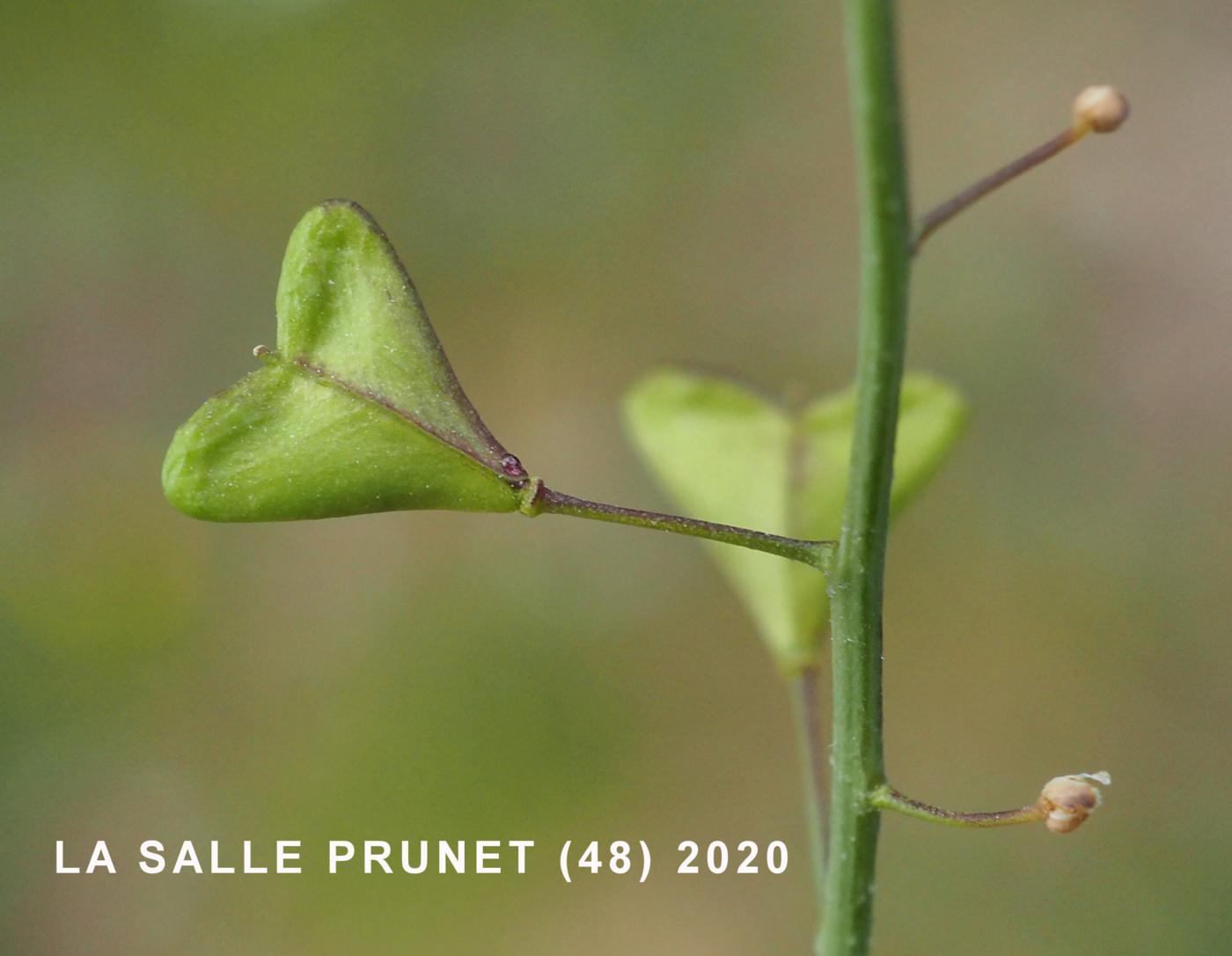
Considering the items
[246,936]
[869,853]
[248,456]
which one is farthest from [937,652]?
[248,456]

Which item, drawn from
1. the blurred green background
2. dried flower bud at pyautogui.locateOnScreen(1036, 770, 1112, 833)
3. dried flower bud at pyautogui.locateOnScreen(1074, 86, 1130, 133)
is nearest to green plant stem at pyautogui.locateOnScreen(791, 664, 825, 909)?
dried flower bud at pyautogui.locateOnScreen(1036, 770, 1112, 833)

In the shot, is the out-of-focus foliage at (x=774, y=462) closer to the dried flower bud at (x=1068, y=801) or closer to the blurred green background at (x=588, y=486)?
the dried flower bud at (x=1068, y=801)

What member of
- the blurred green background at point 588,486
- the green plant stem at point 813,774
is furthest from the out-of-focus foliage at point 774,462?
the blurred green background at point 588,486

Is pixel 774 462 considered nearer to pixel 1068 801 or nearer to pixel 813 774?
pixel 813 774

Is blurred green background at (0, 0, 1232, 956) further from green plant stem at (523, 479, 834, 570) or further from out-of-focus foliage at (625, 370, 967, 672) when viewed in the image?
green plant stem at (523, 479, 834, 570)

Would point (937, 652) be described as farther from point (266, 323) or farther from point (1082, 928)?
point (266, 323)

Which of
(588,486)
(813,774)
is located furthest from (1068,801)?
(588,486)
